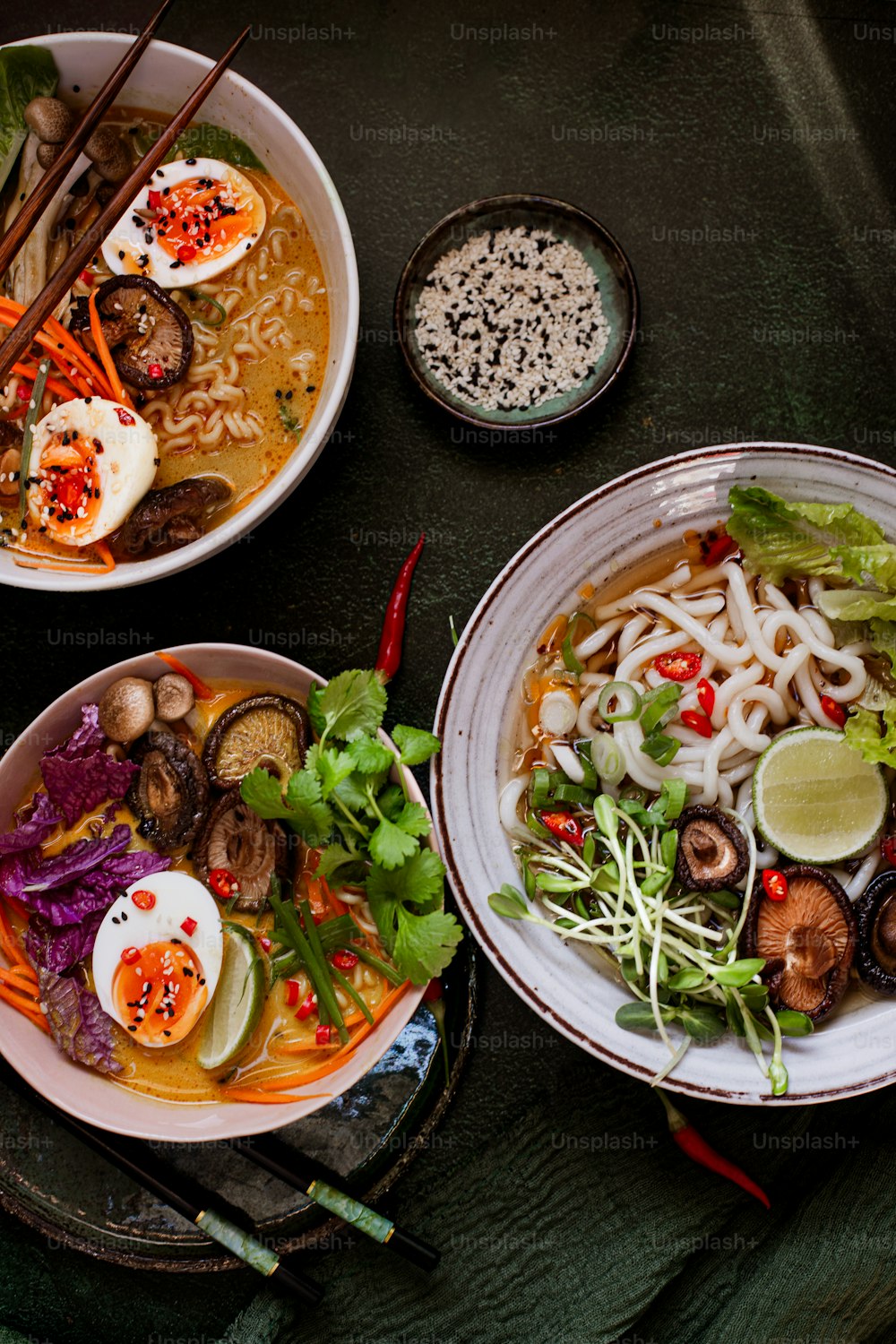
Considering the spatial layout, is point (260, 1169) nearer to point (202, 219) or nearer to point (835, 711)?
point (835, 711)

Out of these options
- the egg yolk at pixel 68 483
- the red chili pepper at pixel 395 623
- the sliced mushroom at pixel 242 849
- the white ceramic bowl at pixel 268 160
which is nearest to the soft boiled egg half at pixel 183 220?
the white ceramic bowl at pixel 268 160

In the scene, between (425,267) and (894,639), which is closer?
(894,639)

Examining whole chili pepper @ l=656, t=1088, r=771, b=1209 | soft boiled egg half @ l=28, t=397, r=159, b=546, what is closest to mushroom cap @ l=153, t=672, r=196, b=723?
soft boiled egg half @ l=28, t=397, r=159, b=546

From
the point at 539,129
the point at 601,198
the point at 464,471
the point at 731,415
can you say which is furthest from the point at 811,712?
the point at 539,129

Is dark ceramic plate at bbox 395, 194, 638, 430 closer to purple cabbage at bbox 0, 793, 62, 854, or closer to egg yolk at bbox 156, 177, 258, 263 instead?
egg yolk at bbox 156, 177, 258, 263

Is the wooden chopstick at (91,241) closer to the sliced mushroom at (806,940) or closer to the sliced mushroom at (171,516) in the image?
the sliced mushroom at (171,516)

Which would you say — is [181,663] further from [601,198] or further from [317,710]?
[601,198]

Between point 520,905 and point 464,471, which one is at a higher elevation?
point 464,471
